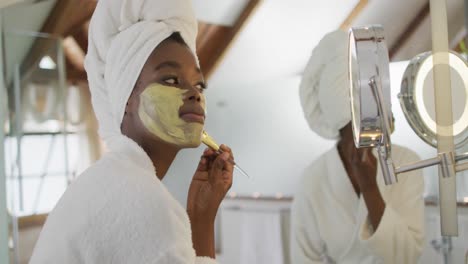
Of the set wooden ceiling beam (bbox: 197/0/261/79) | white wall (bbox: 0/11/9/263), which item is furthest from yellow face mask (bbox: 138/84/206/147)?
white wall (bbox: 0/11/9/263)

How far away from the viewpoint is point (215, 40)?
3.00ft

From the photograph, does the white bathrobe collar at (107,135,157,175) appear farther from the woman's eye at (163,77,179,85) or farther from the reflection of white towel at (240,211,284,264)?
the reflection of white towel at (240,211,284,264)

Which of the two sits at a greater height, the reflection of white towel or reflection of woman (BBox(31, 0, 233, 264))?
reflection of woman (BBox(31, 0, 233, 264))

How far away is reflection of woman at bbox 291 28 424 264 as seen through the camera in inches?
32.6

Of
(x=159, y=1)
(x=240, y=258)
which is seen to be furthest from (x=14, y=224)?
(x=159, y=1)

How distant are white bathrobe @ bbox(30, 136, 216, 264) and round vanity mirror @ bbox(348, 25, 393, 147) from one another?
27cm

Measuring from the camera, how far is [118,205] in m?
0.69

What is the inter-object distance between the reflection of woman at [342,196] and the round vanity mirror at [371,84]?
102 millimetres

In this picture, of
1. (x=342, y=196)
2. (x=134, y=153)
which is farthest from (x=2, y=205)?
(x=342, y=196)

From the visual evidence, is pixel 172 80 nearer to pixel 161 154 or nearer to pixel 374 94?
pixel 161 154

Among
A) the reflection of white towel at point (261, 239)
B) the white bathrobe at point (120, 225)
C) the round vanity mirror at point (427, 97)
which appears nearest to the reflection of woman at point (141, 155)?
the white bathrobe at point (120, 225)

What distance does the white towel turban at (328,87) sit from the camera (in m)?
0.85

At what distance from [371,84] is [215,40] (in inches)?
12.0

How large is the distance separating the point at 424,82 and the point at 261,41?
0.27 metres
